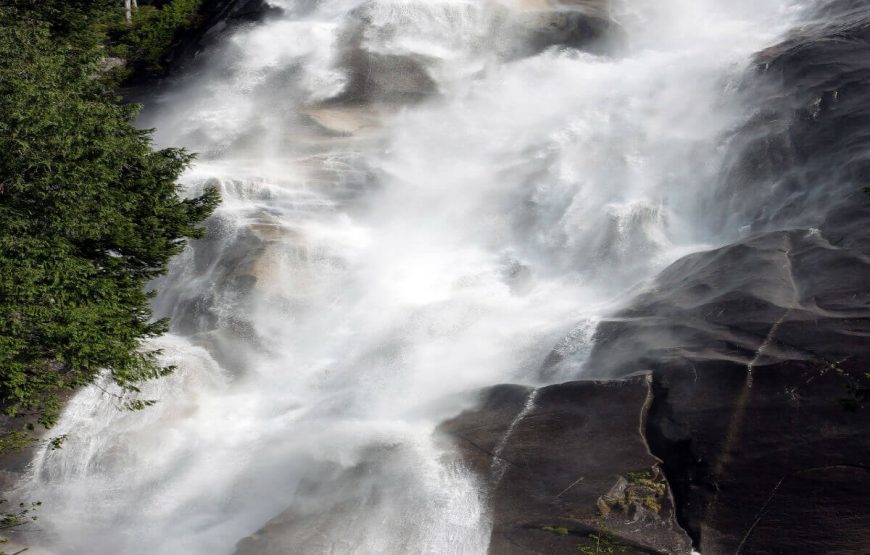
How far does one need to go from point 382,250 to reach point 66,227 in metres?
12.5

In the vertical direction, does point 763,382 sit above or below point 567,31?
above

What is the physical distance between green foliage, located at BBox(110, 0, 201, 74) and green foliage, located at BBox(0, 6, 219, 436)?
68.8 ft

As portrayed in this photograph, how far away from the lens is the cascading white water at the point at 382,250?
16.4m

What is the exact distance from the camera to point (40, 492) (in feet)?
57.6

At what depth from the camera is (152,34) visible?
3706 cm

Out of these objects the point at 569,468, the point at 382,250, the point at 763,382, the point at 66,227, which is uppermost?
the point at 66,227

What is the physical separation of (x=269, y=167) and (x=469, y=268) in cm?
827

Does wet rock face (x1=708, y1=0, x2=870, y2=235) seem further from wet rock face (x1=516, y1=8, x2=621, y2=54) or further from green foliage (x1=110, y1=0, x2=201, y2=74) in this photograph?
green foliage (x1=110, y1=0, x2=201, y2=74)

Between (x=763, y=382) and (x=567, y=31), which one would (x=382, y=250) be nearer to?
(x=763, y=382)

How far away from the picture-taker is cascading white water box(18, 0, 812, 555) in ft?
53.7

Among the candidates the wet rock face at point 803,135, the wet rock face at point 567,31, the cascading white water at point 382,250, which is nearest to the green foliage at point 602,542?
the cascading white water at point 382,250

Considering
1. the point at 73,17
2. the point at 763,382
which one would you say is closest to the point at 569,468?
the point at 763,382

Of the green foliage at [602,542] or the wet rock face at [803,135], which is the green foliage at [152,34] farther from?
the green foliage at [602,542]

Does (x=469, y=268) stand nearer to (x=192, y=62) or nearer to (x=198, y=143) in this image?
(x=198, y=143)
